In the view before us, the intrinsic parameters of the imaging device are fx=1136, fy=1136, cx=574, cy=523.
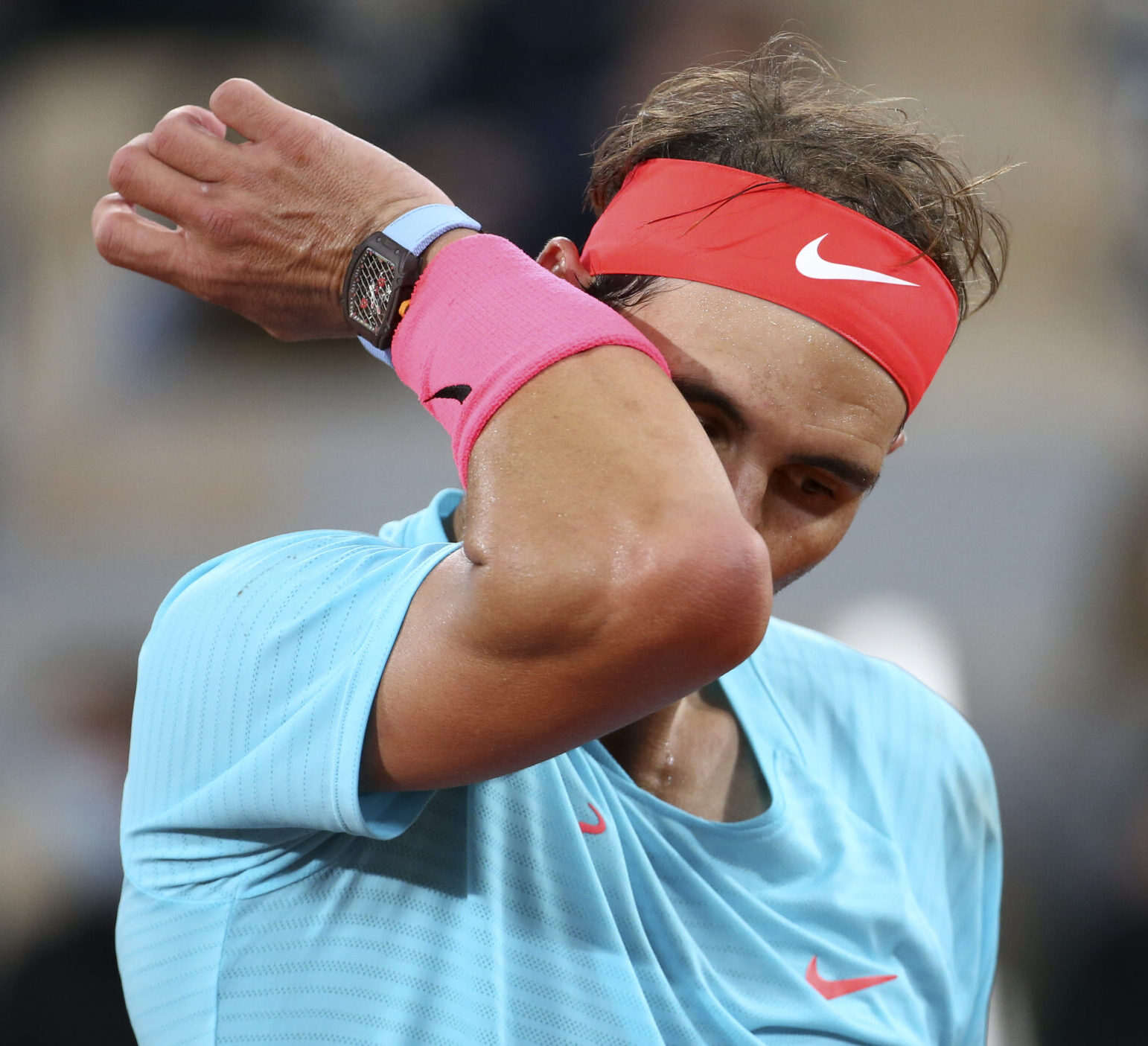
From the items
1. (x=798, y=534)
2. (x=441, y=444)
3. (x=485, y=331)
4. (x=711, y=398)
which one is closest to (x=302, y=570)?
(x=485, y=331)

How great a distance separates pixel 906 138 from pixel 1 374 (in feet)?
5.34

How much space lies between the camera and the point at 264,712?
64 centimetres

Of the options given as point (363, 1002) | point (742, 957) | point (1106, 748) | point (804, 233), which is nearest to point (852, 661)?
point (742, 957)

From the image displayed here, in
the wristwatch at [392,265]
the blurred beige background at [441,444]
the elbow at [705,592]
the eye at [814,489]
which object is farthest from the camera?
the blurred beige background at [441,444]

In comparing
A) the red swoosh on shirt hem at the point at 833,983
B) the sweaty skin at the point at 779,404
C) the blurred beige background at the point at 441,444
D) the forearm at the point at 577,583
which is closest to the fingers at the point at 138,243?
the forearm at the point at 577,583

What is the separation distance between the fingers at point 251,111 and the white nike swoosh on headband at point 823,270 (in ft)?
1.33

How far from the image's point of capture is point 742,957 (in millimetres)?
938

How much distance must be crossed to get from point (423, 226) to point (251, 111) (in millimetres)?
124

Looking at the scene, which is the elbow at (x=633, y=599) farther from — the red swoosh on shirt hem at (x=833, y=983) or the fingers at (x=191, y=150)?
the red swoosh on shirt hem at (x=833, y=983)

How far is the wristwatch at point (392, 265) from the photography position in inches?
24.9

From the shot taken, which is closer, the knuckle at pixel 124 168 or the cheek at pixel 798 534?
the knuckle at pixel 124 168

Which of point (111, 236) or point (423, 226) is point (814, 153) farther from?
point (111, 236)

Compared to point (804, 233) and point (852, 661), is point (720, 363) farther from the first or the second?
point (852, 661)

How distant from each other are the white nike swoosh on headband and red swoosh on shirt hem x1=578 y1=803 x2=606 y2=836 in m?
0.44
